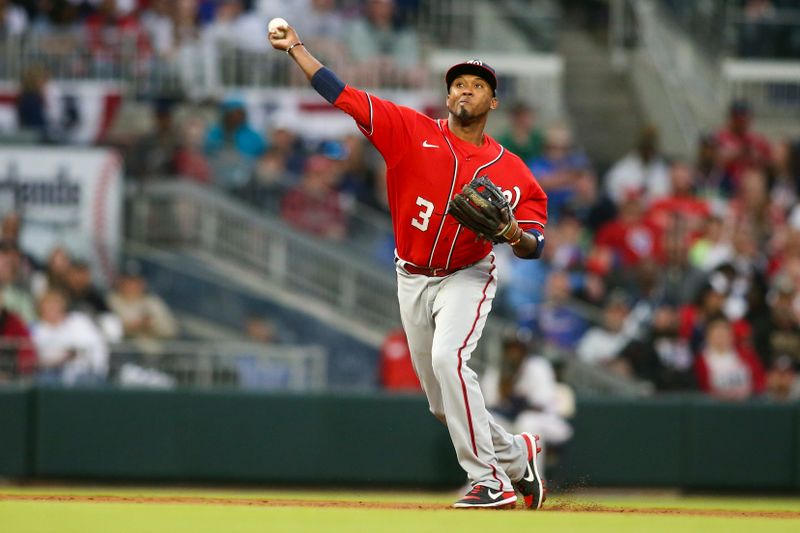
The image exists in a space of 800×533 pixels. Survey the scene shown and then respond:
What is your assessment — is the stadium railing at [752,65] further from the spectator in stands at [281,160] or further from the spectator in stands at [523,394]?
the spectator in stands at [523,394]

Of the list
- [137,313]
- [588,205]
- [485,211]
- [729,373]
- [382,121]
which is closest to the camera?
[485,211]

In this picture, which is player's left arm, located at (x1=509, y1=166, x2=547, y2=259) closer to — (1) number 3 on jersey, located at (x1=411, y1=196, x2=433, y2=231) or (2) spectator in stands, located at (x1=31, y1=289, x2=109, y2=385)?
(1) number 3 on jersey, located at (x1=411, y1=196, x2=433, y2=231)

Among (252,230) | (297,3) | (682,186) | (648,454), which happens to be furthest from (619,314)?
(297,3)

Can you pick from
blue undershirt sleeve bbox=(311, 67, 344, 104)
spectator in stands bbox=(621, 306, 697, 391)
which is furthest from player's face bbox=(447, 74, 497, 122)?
spectator in stands bbox=(621, 306, 697, 391)

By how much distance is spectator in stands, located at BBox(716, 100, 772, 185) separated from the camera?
57.4 ft

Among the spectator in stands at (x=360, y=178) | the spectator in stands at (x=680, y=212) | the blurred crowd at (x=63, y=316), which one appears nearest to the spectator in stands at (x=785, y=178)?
the spectator in stands at (x=680, y=212)

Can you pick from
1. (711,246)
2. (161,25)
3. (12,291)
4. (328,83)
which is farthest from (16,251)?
(328,83)

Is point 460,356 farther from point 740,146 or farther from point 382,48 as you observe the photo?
point 740,146

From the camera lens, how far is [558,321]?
14.5 metres

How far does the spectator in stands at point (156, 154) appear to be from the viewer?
1528 cm

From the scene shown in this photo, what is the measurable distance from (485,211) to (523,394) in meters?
5.28

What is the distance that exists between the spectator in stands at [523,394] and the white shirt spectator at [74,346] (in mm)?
3375

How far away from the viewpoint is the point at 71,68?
16938 millimetres

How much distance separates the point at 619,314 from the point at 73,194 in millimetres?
5211
